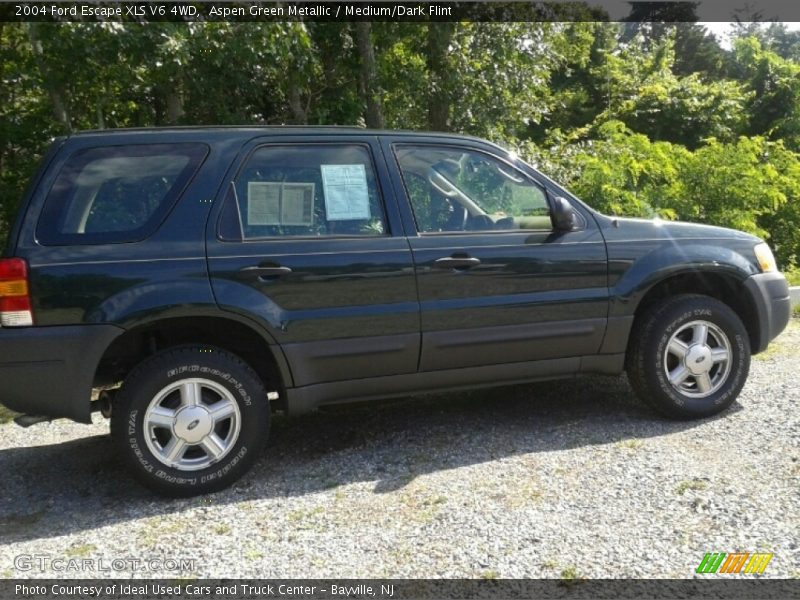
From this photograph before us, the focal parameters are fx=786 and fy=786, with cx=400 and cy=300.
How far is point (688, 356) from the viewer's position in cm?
482

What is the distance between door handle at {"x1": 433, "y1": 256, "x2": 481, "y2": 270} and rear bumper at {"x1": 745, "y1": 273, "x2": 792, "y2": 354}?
1858mm

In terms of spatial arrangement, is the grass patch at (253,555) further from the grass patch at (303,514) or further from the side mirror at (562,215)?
the side mirror at (562,215)

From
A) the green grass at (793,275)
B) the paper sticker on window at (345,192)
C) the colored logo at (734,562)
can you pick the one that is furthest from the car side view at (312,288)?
the green grass at (793,275)

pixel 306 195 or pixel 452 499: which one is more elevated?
pixel 306 195

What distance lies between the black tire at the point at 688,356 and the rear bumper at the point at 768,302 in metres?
0.17

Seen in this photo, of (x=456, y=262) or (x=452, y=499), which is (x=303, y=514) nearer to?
(x=452, y=499)

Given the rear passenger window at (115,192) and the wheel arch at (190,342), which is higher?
the rear passenger window at (115,192)

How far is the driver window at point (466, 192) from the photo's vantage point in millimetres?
4465

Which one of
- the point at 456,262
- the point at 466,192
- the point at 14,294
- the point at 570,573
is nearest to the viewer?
the point at 570,573

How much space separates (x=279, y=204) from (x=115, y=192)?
82 cm

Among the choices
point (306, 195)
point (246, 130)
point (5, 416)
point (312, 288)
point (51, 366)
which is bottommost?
point (5, 416)

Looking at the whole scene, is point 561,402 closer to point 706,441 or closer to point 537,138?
point 706,441

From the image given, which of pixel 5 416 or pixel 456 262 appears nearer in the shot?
pixel 456 262

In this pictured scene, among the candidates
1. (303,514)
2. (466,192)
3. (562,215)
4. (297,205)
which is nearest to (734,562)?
(303,514)
